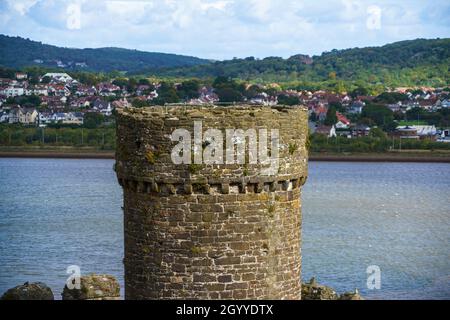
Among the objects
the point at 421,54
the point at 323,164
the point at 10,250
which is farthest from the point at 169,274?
the point at 421,54

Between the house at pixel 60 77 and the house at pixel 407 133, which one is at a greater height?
the house at pixel 60 77

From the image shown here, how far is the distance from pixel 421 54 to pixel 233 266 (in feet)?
645

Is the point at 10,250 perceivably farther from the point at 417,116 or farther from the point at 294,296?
the point at 417,116

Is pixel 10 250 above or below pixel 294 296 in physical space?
below

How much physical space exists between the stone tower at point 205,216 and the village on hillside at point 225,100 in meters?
86.4

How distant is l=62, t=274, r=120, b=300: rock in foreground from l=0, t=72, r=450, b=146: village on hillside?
76.4 meters

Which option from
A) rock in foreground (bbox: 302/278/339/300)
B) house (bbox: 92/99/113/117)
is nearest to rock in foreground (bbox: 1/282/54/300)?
rock in foreground (bbox: 302/278/339/300)

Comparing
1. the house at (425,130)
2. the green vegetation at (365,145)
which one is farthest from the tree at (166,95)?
the house at (425,130)

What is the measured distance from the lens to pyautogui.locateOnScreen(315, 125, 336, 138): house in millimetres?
103188

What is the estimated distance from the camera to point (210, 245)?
8781 millimetres

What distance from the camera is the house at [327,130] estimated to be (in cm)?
10319

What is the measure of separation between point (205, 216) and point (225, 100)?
11828 cm

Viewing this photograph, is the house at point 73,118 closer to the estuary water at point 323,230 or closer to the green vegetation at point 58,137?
the green vegetation at point 58,137

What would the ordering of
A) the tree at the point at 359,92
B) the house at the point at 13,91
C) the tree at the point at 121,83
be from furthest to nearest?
1. the tree at the point at 121,83
2. the tree at the point at 359,92
3. the house at the point at 13,91
